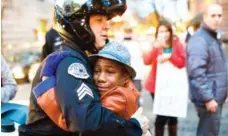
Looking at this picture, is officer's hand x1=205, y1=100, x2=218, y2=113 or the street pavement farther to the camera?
the street pavement

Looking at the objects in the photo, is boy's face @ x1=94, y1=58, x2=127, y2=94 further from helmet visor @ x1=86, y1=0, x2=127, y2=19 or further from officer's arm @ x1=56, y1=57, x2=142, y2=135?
helmet visor @ x1=86, y1=0, x2=127, y2=19

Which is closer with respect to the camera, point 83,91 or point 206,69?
point 83,91

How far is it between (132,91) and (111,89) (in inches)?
4.8

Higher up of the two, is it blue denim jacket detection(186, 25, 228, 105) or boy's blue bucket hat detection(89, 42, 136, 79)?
boy's blue bucket hat detection(89, 42, 136, 79)

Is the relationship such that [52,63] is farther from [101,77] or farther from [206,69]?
[206,69]

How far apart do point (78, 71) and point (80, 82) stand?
5 centimetres

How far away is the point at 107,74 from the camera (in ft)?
7.97

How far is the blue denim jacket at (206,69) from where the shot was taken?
544cm

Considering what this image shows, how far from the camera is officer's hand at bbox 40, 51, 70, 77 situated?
230 centimetres

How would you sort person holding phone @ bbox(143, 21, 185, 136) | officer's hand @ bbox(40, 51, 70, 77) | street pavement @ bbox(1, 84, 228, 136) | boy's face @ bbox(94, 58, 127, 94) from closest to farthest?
officer's hand @ bbox(40, 51, 70, 77) → boy's face @ bbox(94, 58, 127, 94) → person holding phone @ bbox(143, 21, 185, 136) → street pavement @ bbox(1, 84, 228, 136)

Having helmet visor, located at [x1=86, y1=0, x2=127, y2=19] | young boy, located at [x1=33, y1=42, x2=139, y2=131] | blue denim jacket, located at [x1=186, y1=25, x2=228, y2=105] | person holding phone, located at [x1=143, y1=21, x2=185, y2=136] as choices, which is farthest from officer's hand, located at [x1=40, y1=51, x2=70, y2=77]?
person holding phone, located at [x1=143, y1=21, x2=185, y2=136]

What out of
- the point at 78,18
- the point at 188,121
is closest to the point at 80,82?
the point at 78,18

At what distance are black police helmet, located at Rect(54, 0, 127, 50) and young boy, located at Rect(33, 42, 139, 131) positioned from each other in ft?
0.32

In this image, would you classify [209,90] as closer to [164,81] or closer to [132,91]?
[164,81]
